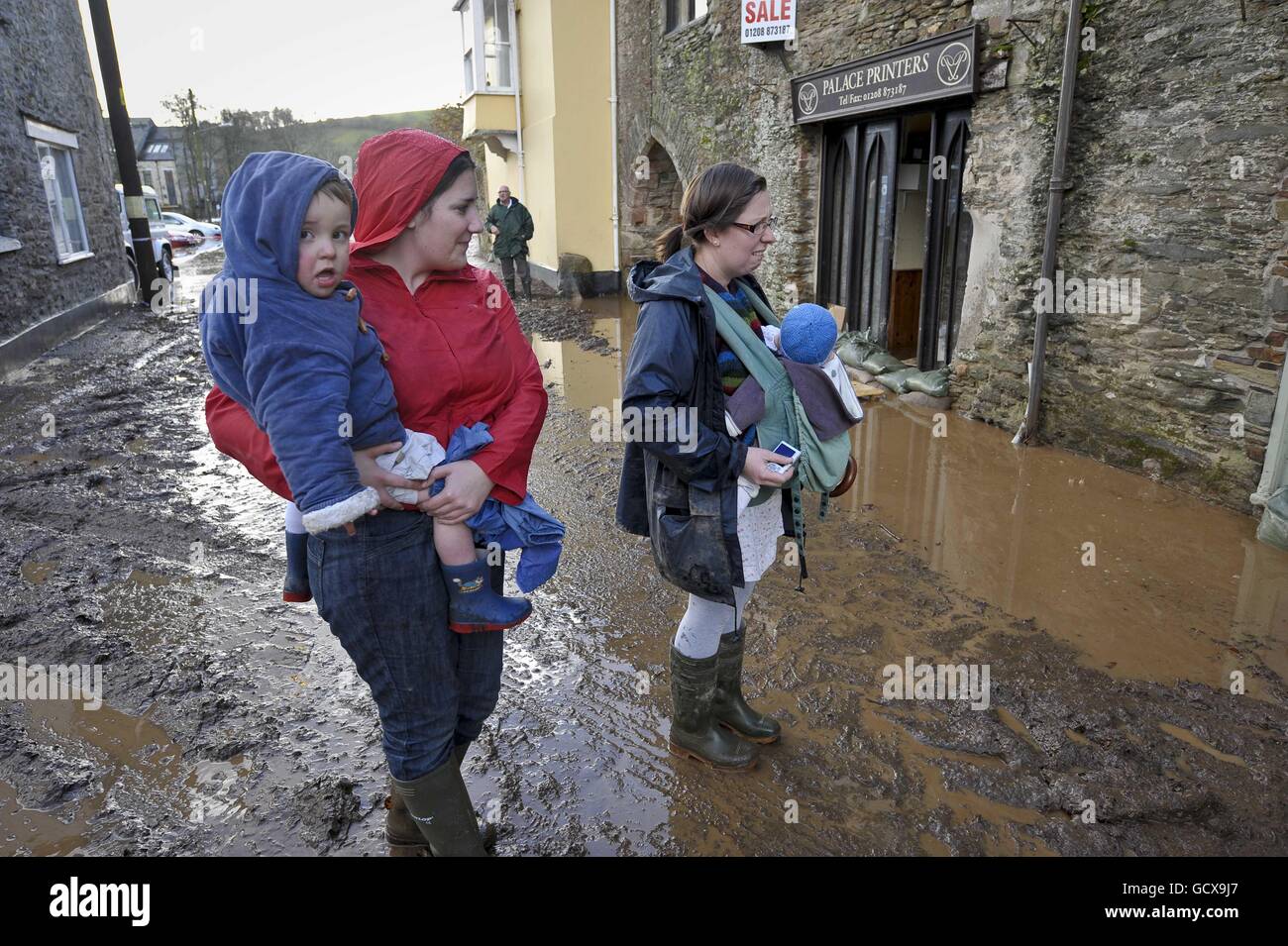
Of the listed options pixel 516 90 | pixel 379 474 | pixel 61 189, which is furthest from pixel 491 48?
pixel 379 474

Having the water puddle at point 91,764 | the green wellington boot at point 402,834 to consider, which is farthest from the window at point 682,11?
the green wellington boot at point 402,834

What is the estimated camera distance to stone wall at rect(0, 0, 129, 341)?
1084 centimetres

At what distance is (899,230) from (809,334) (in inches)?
284

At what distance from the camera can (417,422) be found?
6.38ft

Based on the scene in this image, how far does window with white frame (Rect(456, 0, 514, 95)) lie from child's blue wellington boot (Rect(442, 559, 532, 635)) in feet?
58.3

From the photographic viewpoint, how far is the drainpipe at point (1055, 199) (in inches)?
218

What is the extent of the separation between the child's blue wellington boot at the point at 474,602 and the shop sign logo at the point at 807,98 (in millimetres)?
8118

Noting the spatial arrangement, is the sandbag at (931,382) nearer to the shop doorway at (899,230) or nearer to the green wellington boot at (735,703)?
the shop doorway at (899,230)

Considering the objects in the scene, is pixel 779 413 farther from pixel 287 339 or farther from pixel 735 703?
pixel 287 339

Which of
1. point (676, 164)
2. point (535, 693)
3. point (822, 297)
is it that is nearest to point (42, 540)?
point (535, 693)

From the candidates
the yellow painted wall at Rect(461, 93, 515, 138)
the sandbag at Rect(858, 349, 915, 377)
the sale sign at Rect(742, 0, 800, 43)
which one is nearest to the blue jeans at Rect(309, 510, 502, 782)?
Answer: the sandbag at Rect(858, 349, 915, 377)

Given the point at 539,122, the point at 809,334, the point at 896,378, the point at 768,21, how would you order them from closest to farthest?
the point at 809,334, the point at 896,378, the point at 768,21, the point at 539,122

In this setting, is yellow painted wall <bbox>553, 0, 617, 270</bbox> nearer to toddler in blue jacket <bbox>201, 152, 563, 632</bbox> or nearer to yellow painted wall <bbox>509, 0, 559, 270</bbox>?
yellow painted wall <bbox>509, 0, 559, 270</bbox>

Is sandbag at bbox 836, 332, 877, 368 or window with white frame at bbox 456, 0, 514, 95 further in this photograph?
window with white frame at bbox 456, 0, 514, 95
